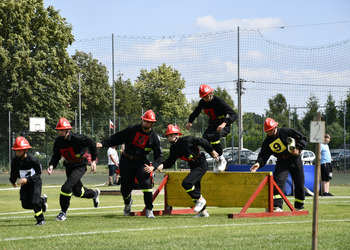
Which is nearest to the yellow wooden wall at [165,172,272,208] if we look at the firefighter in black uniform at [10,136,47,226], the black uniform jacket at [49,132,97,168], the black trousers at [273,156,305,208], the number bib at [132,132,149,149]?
the black trousers at [273,156,305,208]

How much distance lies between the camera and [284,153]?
12.6 metres

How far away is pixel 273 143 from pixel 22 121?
31849 millimetres

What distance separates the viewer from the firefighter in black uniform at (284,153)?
12359mm

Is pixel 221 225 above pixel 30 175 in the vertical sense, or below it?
below

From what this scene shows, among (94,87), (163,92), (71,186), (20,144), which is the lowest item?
(71,186)

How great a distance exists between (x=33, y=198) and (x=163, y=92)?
5373cm

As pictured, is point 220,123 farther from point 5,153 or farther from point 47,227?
point 5,153

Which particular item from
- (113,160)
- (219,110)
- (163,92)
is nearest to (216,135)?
(219,110)

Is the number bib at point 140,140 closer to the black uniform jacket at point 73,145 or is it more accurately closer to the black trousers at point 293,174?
the black uniform jacket at point 73,145

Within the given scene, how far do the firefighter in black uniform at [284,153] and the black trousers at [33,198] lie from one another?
441 cm

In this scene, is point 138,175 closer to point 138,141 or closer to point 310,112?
point 138,141

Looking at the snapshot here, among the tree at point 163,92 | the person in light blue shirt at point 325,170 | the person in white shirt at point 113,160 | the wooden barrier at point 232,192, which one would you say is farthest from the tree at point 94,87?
the wooden barrier at point 232,192

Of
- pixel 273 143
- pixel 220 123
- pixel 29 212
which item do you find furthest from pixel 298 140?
pixel 29 212

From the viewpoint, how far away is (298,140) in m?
12.4
